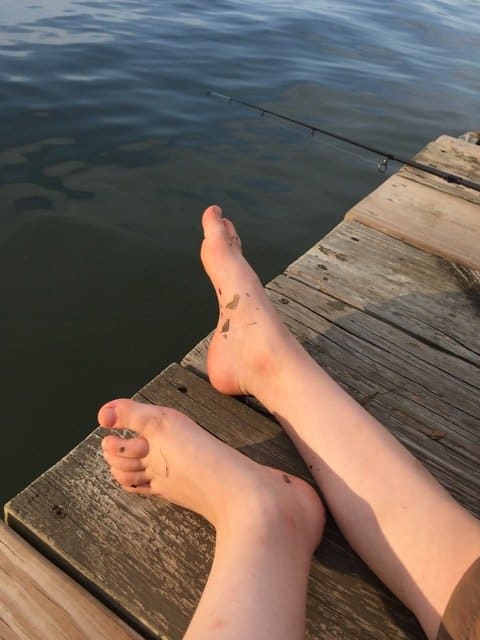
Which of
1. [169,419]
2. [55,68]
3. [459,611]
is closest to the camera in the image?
[459,611]

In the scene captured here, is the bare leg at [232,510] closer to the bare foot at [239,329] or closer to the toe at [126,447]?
the toe at [126,447]

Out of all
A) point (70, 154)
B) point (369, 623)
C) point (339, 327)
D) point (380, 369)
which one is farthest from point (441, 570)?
point (70, 154)

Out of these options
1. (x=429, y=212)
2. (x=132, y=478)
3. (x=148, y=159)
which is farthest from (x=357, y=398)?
(x=148, y=159)

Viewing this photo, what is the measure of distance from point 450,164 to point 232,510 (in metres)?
3.45

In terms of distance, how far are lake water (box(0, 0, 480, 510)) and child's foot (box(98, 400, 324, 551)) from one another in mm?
1013

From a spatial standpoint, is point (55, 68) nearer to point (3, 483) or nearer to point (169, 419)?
point (3, 483)

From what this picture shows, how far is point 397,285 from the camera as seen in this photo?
2643 mm

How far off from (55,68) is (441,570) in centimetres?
617

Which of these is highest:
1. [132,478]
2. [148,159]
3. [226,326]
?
[148,159]

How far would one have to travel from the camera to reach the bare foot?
1.83 metres

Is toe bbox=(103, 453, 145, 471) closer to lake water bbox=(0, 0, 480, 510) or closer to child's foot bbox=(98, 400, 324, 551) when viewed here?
child's foot bbox=(98, 400, 324, 551)

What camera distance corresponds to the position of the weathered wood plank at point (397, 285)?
2.39 metres

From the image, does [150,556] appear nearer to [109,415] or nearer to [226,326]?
[109,415]

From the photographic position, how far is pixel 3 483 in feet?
7.70
